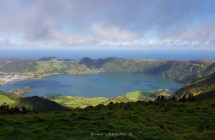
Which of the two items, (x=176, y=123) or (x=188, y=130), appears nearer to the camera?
(x=188, y=130)

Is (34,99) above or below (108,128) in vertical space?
below

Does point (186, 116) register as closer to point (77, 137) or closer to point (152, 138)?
point (152, 138)

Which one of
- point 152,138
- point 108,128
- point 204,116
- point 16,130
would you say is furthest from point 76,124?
point 204,116

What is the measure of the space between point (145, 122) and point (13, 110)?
1855cm

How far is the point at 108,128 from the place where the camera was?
20203 mm

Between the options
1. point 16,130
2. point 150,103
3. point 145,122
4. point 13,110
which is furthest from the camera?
point 150,103

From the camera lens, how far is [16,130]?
19359 mm

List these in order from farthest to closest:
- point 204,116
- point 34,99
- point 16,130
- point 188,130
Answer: point 34,99 → point 204,116 → point 188,130 → point 16,130

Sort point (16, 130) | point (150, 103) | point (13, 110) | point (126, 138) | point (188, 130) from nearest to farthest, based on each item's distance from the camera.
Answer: point (126, 138), point (16, 130), point (188, 130), point (13, 110), point (150, 103)

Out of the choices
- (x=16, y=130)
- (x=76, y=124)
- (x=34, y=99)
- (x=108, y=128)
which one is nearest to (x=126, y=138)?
(x=108, y=128)

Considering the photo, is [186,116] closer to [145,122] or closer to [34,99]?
[145,122]

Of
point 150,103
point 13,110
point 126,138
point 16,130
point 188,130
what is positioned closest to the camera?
point 126,138

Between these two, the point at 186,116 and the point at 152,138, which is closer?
the point at 152,138

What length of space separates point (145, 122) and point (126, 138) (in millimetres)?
6898
